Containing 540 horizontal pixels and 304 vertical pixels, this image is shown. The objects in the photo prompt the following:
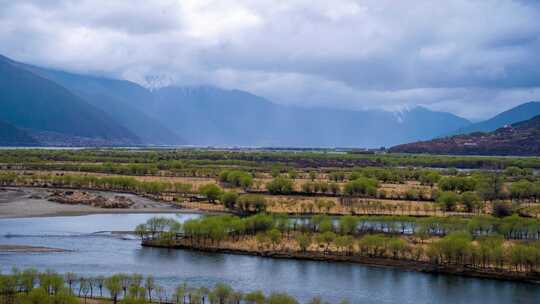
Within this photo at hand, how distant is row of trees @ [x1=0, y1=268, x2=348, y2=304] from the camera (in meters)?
39.6

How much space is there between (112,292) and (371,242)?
26802mm

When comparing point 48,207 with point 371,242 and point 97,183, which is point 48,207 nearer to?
point 97,183

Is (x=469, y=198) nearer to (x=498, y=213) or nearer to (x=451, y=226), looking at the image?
(x=498, y=213)

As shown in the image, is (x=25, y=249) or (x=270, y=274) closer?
(x=270, y=274)

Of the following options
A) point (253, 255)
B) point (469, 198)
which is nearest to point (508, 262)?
point (253, 255)

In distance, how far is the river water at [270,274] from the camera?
50094 mm

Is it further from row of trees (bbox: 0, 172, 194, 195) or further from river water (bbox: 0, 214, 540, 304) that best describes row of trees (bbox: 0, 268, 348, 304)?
row of trees (bbox: 0, 172, 194, 195)

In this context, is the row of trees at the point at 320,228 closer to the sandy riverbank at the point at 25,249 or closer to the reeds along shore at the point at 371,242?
the reeds along shore at the point at 371,242

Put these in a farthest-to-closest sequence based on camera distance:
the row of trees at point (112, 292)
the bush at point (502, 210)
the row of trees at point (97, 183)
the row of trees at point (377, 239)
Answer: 1. the row of trees at point (97, 183)
2. the bush at point (502, 210)
3. the row of trees at point (377, 239)
4. the row of trees at point (112, 292)

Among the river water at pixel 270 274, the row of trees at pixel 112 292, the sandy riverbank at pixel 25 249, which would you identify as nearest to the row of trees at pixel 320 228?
the river water at pixel 270 274

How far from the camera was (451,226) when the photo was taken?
232ft

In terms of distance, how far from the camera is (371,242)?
201 ft

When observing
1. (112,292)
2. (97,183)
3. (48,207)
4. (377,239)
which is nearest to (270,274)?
(377,239)

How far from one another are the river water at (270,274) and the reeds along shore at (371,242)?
1756 mm
